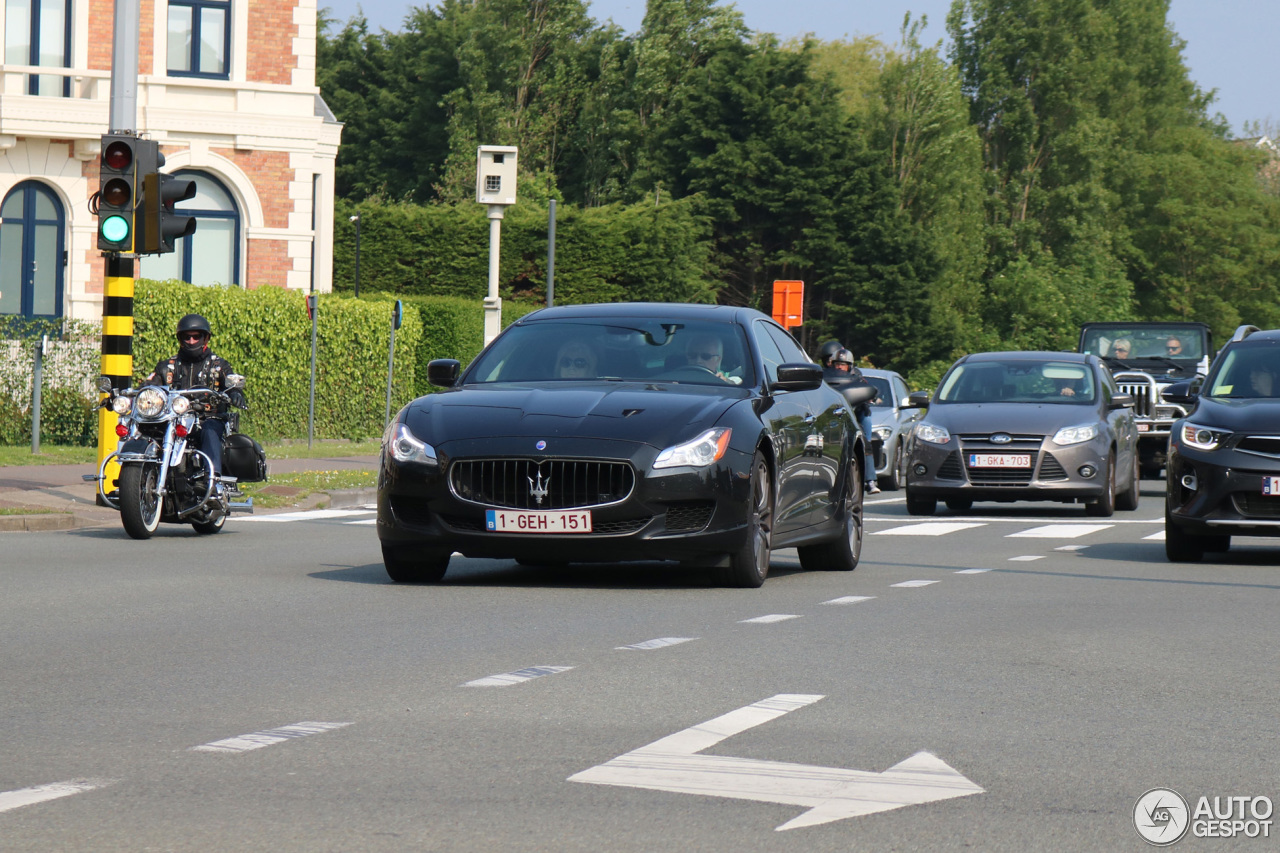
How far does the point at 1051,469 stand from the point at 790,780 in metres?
15.2

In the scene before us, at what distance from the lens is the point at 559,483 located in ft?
34.7

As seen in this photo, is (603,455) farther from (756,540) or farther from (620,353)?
(620,353)

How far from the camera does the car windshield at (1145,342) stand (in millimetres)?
33000

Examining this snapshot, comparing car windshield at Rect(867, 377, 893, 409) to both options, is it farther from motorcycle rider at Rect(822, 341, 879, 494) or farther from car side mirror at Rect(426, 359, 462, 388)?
car side mirror at Rect(426, 359, 462, 388)

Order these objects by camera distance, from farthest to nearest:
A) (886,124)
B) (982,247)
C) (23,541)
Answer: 1. (982,247)
2. (886,124)
3. (23,541)

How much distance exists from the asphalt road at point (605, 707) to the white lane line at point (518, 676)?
3 cm

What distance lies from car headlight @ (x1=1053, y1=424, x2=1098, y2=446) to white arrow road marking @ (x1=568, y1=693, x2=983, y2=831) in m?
14.6

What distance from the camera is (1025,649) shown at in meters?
8.76

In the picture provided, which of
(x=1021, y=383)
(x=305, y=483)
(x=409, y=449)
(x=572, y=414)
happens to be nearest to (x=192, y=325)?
(x=409, y=449)

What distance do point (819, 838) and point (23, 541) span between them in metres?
10.8

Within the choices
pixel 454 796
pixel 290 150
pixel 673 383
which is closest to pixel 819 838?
pixel 454 796

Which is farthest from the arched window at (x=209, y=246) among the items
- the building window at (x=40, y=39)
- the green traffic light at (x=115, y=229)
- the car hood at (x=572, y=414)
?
the car hood at (x=572, y=414)

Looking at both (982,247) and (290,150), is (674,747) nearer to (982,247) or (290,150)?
(290,150)

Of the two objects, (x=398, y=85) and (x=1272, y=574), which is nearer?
(x=1272, y=574)
